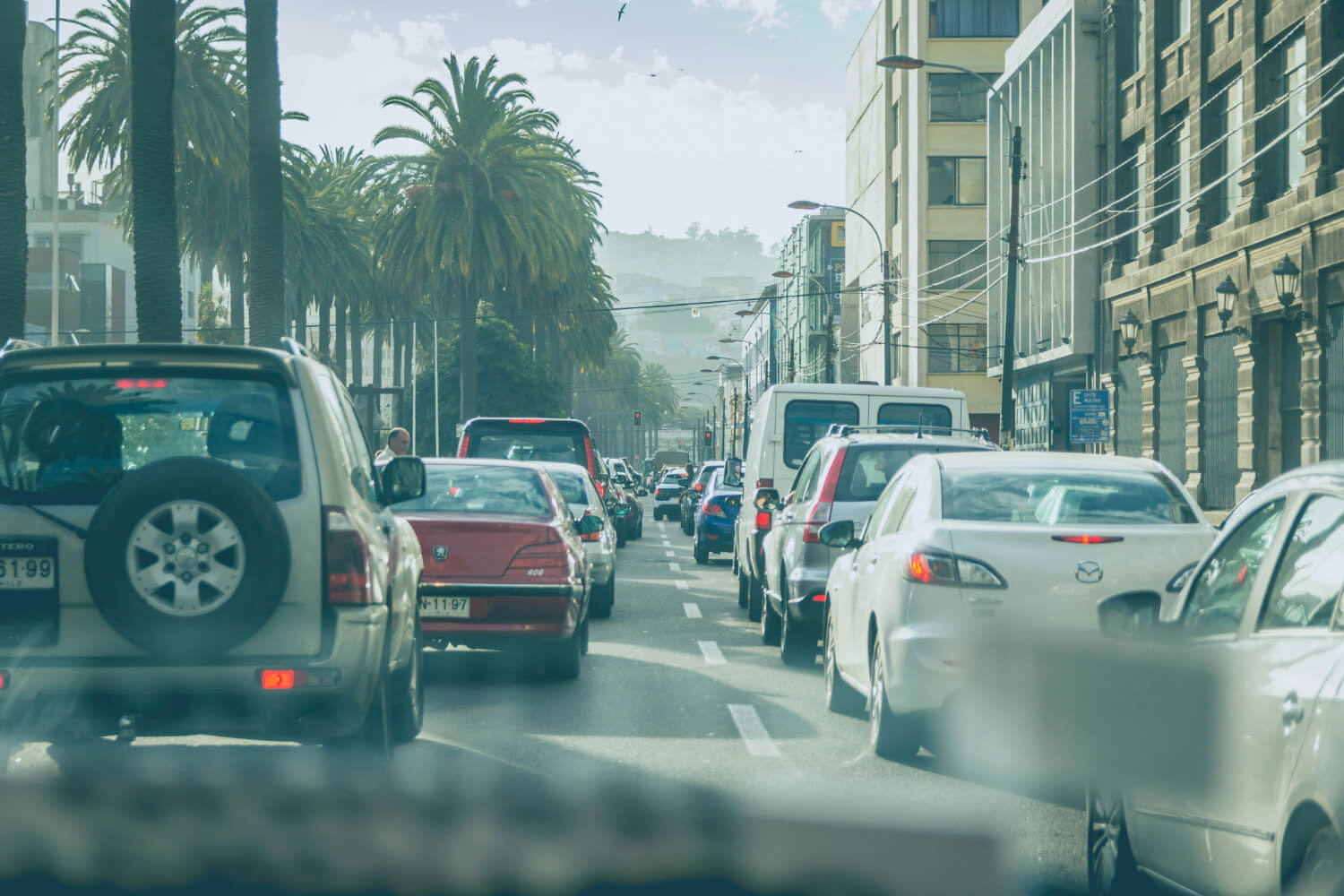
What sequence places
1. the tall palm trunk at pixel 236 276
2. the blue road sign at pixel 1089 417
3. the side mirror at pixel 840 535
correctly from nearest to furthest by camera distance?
the side mirror at pixel 840 535, the blue road sign at pixel 1089 417, the tall palm trunk at pixel 236 276

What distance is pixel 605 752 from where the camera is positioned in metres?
8.27

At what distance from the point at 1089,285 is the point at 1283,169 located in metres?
11.7

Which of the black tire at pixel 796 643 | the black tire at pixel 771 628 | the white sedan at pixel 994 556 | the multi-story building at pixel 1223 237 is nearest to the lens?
the white sedan at pixel 994 556

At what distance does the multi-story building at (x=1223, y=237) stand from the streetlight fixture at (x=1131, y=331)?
0.13 feet

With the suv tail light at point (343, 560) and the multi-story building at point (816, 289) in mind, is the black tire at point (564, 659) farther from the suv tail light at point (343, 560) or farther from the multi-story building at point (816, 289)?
the multi-story building at point (816, 289)

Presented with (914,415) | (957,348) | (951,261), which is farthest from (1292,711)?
(951,261)

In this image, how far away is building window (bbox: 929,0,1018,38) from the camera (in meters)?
60.6

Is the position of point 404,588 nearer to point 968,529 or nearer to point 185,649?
point 185,649

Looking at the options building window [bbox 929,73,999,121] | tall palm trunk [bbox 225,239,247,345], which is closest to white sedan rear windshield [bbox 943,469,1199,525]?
tall palm trunk [bbox 225,239,247,345]

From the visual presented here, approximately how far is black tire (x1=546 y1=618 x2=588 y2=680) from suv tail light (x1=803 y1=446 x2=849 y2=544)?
72.1 inches

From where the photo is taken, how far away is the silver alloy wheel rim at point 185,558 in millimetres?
5871

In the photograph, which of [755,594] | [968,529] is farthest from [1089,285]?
[968,529]

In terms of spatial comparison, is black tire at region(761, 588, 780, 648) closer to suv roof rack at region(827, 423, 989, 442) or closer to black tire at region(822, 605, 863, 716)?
suv roof rack at region(827, 423, 989, 442)

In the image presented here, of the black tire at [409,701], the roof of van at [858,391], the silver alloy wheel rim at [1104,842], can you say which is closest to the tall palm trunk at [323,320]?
the roof of van at [858,391]
